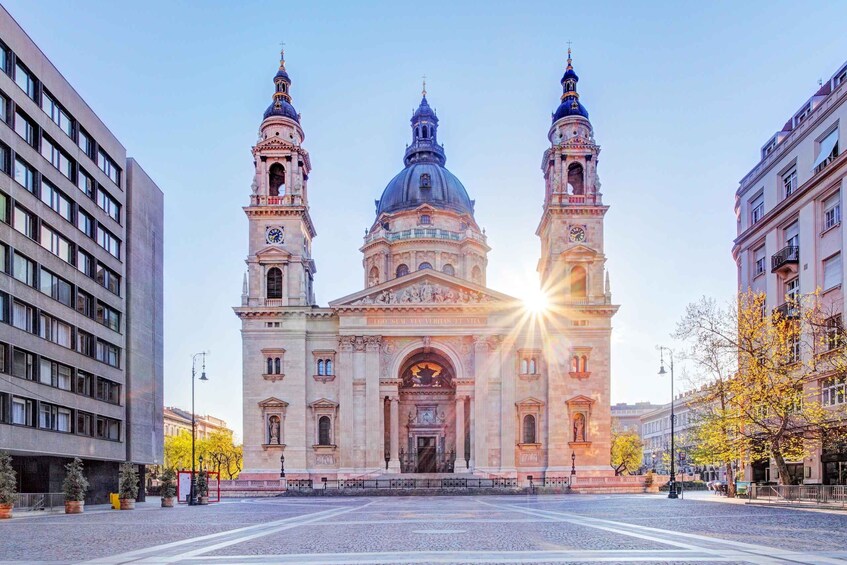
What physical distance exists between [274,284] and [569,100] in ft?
92.5

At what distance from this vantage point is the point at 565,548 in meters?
15.4

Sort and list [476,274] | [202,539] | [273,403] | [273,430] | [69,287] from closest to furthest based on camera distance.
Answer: [202,539]
[69,287]
[273,403]
[273,430]
[476,274]

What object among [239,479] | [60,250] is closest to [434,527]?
[60,250]

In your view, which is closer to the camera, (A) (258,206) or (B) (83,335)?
(B) (83,335)

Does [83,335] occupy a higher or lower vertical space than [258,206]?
lower

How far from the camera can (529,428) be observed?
68.9 meters

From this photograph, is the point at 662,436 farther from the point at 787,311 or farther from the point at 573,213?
the point at 787,311

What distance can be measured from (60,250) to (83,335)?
5.04 m

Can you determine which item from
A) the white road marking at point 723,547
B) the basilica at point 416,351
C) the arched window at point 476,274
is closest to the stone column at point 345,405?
the basilica at point 416,351

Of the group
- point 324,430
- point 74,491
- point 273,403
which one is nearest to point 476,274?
point 324,430

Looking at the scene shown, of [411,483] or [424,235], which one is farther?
[424,235]

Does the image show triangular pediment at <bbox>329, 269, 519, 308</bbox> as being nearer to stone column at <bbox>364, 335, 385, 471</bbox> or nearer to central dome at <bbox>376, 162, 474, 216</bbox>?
stone column at <bbox>364, 335, 385, 471</bbox>

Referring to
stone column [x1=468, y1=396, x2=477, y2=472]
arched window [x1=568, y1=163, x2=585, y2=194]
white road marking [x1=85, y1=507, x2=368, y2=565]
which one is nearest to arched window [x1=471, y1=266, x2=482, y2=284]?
arched window [x1=568, y1=163, x2=585, y2=194]

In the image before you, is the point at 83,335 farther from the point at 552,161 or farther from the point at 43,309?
the point at 552,161
